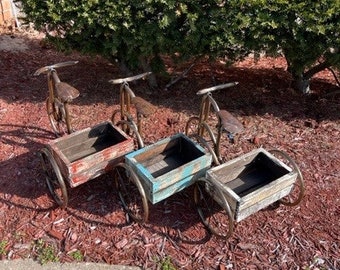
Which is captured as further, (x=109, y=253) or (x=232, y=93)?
(x=232, y=93)

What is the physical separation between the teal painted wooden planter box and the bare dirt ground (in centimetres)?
40

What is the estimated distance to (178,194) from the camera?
13.3ft

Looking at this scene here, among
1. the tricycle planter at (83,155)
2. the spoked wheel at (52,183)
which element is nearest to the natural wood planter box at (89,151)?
the tricycle planter at (83,155)

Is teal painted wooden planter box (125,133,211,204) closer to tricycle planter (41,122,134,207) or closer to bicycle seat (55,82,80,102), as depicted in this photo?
tricycle planter (41,122,134,207)

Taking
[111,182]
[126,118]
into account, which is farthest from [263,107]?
[111,182]

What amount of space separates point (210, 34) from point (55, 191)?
2.54 meters

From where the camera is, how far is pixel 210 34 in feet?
15.0

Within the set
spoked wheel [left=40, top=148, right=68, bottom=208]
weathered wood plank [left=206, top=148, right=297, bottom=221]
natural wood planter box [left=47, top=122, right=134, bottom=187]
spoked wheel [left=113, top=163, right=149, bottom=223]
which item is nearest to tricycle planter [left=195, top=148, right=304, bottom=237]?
weathered wood plank [left=206, top=148, right=297, bottom=221]

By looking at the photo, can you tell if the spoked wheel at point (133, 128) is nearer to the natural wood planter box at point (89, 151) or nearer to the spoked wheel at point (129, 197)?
the natural wood planter box at point (89, 151)

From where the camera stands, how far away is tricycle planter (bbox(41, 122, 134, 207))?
3.55 metres

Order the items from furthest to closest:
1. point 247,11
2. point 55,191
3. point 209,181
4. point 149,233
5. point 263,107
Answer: point 263,107 → point 247,11 → point 55,191 → point 149,233 → point 209,181

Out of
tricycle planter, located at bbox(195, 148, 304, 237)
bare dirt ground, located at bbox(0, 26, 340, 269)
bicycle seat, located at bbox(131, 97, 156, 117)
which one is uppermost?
bicycle seat, located at bbox(131, 97, 156, 117)

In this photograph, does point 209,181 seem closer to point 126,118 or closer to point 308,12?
point 126,118

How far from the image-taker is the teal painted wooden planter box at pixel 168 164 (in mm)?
3342
